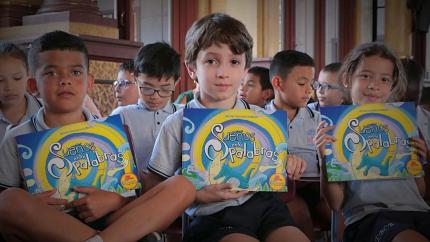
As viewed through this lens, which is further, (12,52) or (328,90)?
(328,90)

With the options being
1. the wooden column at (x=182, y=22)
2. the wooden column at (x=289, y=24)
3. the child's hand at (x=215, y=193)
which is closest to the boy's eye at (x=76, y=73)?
the child's hand at (x=215, y=193)

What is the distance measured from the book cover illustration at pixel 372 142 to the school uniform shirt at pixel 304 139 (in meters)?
0.52

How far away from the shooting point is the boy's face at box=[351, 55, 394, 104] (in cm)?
216

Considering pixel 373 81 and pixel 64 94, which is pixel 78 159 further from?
pixel 373 81

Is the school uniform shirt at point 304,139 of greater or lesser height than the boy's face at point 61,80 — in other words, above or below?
below

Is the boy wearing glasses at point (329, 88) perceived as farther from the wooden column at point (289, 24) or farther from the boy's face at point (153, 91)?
the wooden column at point (289, 24)

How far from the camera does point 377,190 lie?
208 cm

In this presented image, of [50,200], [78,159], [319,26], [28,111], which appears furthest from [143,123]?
[319,26]

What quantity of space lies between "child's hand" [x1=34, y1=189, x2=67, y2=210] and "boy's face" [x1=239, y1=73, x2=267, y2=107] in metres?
2.14

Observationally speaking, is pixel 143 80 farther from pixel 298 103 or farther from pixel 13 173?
pixel 13 173

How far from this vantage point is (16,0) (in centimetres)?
430

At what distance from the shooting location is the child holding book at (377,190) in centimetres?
197

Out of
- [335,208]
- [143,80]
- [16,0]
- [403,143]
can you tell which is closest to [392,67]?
[403,143]

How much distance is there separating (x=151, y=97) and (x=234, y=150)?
0.88 m
